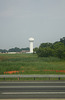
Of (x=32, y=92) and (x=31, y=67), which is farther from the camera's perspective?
(x=31, y=67)

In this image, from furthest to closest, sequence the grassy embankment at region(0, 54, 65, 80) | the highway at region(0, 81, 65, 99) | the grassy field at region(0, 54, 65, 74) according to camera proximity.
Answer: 1. the grassy embankment at region(0, 54, 65, 80)
2. the grassy field at region(0, 54, 65, 74)
3. the highway at region(0, 81, 65, 99)

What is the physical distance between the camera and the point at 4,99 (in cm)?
702

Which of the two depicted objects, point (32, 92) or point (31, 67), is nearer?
point (32, 92)

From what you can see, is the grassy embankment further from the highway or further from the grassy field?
the highway

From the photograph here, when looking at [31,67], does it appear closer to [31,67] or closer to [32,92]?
[31,67]

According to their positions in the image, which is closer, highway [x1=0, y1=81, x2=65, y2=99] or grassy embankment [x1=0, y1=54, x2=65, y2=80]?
highway [x1=0, y1=81, x2=65, y2=99]

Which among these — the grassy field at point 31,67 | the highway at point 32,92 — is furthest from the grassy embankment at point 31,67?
the highway at point 32,92

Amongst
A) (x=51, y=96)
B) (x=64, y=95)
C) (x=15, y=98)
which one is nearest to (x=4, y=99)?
(x=15, y=98)

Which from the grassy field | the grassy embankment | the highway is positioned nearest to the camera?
the highway

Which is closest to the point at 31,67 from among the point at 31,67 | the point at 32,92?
the point at 31,67

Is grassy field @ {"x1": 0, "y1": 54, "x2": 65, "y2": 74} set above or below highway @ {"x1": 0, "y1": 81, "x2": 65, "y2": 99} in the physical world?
above

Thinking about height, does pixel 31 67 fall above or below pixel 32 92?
above

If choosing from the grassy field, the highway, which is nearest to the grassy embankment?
the grassy field

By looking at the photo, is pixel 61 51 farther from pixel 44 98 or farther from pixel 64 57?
pixel 44 98
